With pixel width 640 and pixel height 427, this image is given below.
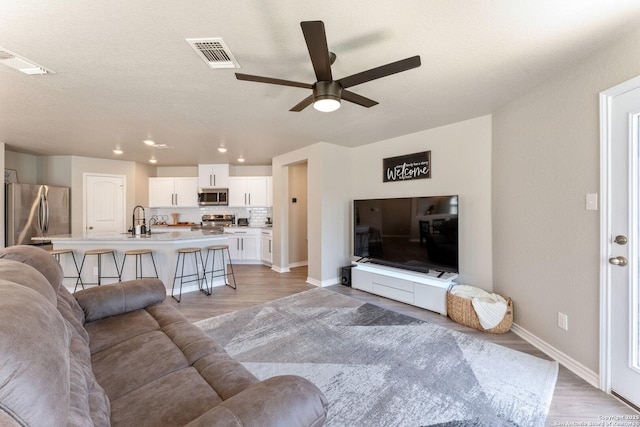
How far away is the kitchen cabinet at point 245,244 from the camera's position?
20.4ft

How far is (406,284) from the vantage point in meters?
3.58

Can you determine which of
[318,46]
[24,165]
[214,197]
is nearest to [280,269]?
[214,197]

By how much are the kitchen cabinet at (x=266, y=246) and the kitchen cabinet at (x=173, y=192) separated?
192 cm

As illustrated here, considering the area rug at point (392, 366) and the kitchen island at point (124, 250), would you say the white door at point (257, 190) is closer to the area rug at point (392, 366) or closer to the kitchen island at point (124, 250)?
the kitchen island at point (124, 250)

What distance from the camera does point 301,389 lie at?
0.97 metres

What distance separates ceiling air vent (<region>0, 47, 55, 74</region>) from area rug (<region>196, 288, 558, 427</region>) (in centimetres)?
273

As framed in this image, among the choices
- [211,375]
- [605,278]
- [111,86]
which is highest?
[111,86]

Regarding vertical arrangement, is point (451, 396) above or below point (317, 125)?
below

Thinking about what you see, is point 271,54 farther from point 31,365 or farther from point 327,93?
point 31,365

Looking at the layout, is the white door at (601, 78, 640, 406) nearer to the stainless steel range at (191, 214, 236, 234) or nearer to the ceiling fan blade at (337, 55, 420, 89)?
the ceiling fan blade at (337, 55, 420, 89)

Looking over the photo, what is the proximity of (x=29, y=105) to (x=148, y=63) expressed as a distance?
1958 millimetres

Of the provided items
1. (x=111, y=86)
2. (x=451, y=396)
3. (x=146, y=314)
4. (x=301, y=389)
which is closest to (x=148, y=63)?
(x=111, y=86)

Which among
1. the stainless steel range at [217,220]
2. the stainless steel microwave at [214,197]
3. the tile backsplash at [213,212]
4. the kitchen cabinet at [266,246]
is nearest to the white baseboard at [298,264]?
the kitchen cabinet at [266,246]

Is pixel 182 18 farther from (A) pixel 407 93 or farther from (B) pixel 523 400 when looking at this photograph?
(B) pixel 523 400
